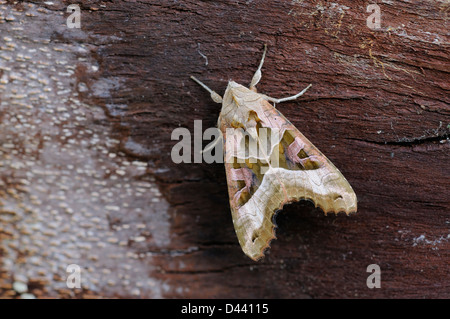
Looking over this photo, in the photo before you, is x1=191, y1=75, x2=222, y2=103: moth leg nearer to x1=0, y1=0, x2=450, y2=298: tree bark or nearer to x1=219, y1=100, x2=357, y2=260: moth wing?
x1=0, y1=0, x2=450, y2=298: tree bark

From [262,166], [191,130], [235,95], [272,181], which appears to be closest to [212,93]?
[235,95]

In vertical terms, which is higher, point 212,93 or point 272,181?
point 212,93

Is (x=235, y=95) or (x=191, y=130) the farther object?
(x=191, y=130)

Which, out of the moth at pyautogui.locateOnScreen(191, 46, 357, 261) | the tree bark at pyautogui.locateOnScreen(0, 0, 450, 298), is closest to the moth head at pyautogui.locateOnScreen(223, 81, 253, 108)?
the moth at pyautogui.locateOnScreen(191, 46, 357, 261)

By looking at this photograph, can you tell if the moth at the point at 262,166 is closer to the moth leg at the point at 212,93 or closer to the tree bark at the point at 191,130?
the moth leg at the point at 212,93

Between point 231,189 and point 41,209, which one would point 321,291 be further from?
point 41,209

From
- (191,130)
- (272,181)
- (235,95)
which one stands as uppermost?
(235,95)

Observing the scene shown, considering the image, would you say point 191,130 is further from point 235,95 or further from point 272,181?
point 272,181

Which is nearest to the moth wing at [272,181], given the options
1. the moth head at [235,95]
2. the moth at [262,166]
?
the moth at [262,166]
